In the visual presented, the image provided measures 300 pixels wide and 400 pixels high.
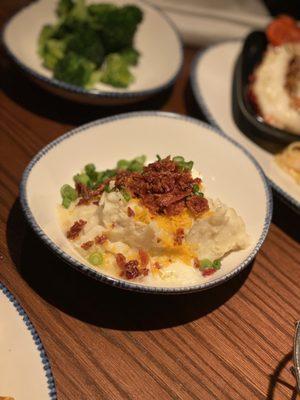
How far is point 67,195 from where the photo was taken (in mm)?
2211

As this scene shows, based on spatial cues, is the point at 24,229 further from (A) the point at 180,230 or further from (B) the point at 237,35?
(B) the point at 237,35

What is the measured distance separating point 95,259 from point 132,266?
0.15 metres

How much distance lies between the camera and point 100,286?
205 centimetres

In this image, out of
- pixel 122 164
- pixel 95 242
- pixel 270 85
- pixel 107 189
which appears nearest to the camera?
pixel 95 242

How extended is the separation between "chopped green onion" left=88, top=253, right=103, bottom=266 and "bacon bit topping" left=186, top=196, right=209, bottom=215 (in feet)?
1.43

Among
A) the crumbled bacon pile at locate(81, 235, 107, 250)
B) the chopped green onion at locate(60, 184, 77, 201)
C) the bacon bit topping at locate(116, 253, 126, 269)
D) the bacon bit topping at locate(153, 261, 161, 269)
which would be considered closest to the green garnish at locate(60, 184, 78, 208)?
the chopped green onion at locate(60, 184, 77, 201)

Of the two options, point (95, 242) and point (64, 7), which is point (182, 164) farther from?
point (64, 7)

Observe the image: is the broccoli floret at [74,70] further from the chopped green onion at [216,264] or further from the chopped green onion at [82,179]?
the chopped green onion at [216,264]

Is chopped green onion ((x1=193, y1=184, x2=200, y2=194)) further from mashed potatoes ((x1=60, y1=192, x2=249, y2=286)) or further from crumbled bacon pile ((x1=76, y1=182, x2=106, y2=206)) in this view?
crumbled bacon pile ((x1=76, y1=182, x2=106, y2=206))

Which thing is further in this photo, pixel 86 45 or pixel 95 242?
pixel 86 45

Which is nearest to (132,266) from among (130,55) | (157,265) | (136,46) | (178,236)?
(157,265)

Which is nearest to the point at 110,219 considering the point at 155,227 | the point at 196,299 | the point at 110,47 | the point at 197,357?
the point at 155,227

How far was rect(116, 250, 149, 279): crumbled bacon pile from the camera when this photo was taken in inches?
75.5

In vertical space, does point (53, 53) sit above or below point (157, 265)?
above
